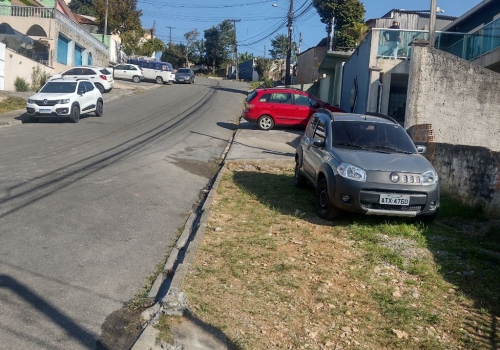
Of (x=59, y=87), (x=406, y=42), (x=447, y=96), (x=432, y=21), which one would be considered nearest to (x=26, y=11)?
(x=59, y=87)

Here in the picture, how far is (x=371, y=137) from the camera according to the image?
930cm

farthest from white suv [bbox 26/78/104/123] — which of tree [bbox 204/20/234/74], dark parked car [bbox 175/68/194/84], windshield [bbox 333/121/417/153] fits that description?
tree [bbox 204/20/234/74]

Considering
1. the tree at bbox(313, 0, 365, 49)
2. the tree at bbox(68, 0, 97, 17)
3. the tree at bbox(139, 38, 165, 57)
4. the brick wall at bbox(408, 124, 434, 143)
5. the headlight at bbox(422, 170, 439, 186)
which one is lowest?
the headlight at bbox(422, 170, 439, 186)

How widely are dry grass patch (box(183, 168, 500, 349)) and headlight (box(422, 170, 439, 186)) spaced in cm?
67

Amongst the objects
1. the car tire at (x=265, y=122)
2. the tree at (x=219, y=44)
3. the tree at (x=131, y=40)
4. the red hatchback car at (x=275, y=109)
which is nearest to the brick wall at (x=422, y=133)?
the red hatchback car at (x=275, y=109)

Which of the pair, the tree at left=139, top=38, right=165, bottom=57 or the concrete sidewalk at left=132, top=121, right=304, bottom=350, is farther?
the tree at left=139, top=38, right=165, bottom=57

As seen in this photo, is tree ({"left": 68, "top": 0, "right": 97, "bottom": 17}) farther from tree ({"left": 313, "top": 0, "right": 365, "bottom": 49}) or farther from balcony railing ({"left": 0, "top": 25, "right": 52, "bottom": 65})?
balcony railing ({"left": 0, "top": 25, "right": 52, "bottom": 65})

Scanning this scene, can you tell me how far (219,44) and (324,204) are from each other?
236 ft

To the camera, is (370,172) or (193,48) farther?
(193,48)

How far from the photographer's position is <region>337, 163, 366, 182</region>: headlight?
8.17 meters

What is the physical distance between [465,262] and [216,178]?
6.31m

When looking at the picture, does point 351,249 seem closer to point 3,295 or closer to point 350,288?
point 350,288

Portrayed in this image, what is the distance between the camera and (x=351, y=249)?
7.34 meters

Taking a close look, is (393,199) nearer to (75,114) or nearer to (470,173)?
(470,173)
